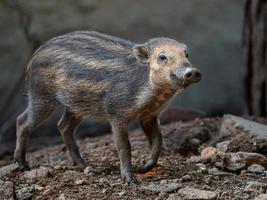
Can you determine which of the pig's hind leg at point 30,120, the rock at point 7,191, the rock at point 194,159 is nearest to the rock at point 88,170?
the pig's hind leg at point 30,120

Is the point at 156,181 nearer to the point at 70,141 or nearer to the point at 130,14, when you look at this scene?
the point at 70,141

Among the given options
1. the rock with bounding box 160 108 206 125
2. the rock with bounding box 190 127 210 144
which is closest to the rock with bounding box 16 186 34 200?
the rock with bounding box 190 127 210 144

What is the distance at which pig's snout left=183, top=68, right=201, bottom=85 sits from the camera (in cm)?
434

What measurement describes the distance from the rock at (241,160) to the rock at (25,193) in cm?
137

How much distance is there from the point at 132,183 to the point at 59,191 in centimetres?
48

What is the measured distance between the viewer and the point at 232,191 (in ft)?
15.1

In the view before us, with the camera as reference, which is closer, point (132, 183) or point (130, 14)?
point (132, 183)

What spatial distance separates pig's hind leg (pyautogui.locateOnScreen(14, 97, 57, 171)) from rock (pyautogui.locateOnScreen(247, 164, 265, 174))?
1.48m

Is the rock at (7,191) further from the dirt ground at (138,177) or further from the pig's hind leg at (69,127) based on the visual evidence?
the pig's hind leg at (69,127)

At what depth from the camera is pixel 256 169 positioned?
5.05 meters

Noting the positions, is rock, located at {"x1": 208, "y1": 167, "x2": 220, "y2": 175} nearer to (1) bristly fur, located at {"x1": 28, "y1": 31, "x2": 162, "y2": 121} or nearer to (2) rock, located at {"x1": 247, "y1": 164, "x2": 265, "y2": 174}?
(2) rock, located at {"x1": 247, "y1": 164, "x2": 265, "y2": 174}

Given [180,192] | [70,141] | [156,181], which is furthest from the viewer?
[70,141]

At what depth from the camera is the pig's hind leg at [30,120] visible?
530 cm

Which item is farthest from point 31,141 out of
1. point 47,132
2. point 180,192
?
point 180,192
